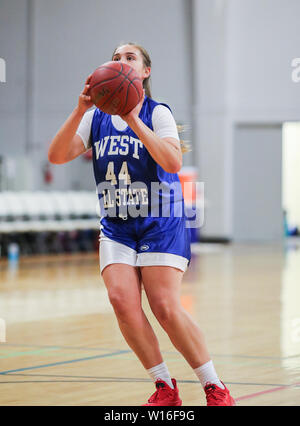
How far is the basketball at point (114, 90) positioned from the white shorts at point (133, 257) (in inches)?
22.8

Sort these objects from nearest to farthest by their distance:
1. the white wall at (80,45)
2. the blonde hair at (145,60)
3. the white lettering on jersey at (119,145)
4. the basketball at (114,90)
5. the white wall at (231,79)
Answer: the basketball at (114,90) < the white lettering on jersey at (119,145) < the blonde hair at (145,60) < the white wall at (231,79) < the white wall at (80,45)

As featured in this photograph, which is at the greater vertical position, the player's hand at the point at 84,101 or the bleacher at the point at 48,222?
the player's hand at the point at 84,101

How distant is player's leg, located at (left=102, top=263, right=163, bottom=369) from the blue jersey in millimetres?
245

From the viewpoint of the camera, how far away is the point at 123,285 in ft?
10.6

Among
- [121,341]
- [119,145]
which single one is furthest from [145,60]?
[121,341]

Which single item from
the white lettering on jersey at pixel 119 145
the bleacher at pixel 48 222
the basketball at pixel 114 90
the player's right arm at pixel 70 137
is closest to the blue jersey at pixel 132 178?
the white lettering on jersey at pixel 119 145

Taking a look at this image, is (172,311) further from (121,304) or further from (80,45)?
(80,45)

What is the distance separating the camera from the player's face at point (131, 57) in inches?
134

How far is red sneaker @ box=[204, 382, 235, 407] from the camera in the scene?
3.24 metres

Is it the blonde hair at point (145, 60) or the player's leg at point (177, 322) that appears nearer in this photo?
the player's leg at point (177, 322)

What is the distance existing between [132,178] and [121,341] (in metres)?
2.60

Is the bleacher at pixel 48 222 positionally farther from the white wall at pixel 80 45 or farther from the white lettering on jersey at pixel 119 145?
the white lettering on jersey at pixel 119 145

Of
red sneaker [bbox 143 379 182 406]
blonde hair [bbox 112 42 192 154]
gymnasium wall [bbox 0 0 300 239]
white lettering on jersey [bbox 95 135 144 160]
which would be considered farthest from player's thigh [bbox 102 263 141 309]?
gymnasium wall [bbox 0 0 300 239]
